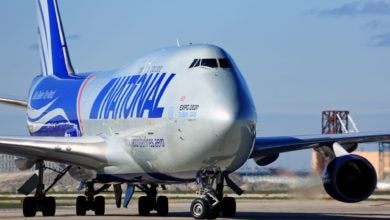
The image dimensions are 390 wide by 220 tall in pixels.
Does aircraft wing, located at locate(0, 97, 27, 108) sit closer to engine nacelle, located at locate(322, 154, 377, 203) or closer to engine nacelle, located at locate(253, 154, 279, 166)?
engine nacelle, located at locate(253, 154, 279, 166)

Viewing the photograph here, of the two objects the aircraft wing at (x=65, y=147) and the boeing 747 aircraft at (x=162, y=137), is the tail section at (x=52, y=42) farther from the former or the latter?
the aircraft wing at (x=65, y=147)

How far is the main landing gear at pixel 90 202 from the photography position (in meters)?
38.7

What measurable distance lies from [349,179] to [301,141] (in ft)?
7.55

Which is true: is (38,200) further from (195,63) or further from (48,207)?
(195,63)

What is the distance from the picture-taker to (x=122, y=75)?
119ft

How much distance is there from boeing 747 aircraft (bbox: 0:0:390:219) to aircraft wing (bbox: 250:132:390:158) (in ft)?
0.11

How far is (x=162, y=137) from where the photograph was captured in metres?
31.5

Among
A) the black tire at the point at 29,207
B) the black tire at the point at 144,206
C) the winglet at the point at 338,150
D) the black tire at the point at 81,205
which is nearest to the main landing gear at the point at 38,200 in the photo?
the black tire at the point at 29,207

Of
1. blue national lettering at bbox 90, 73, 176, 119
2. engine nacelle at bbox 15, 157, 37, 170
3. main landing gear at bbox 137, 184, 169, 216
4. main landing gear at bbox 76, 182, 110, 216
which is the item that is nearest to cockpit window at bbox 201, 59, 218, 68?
blue national lettering at bbox 90, 73, 176, 119

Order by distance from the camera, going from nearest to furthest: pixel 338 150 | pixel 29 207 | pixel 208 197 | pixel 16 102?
pixel 208 197 → pixel 338 150 → pixel 29 207 → pixel 16 102

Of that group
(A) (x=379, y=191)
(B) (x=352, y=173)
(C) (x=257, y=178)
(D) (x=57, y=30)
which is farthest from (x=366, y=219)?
(C) (x=257, y=178)

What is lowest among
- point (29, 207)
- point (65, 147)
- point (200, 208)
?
point (29, 207)

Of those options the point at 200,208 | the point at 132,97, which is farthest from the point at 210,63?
the point at 200,208

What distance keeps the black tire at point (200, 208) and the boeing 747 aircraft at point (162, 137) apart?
0.10 feet
